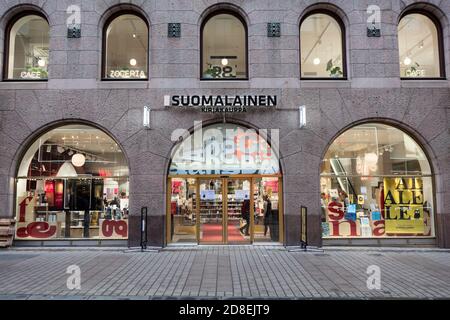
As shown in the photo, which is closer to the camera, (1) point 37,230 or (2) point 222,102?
(2) point 222,102

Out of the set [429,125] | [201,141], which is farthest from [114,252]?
[429,125]

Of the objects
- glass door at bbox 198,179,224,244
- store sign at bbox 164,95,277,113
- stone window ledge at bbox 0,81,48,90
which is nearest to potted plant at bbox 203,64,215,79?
store sign at bbox 164,95,277,113

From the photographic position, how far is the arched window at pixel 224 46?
13.0 m

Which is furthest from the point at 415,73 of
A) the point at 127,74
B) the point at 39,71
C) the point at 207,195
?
the point at 39,71

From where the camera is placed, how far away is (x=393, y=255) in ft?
36.4

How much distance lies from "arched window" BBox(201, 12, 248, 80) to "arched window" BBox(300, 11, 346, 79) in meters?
2.11

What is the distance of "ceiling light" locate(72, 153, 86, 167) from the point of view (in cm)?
1273

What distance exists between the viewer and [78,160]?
1274cm

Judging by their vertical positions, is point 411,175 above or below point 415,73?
below

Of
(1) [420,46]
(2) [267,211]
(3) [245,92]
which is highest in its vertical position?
(1) [420,46]

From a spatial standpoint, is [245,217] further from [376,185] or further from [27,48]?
[27,48]

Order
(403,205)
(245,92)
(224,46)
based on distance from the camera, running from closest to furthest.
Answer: (245,92), (403,205), (224,46)

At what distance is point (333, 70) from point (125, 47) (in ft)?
24.1

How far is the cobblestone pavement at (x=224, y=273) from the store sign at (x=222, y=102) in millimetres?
4612
